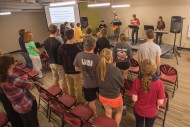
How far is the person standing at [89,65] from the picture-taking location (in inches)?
93.0

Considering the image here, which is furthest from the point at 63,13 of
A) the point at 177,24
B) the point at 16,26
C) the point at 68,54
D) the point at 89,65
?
the point at 89,65

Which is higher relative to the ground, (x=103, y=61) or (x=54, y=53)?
(x=103, y=61)

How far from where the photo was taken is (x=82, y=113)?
2.44 m

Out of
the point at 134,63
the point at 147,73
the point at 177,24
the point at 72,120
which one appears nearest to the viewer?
the point at 147,73

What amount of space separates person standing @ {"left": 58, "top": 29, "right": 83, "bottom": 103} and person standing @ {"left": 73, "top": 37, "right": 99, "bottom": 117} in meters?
0.43

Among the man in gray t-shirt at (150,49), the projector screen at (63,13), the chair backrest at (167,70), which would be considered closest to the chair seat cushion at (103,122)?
the man in gray t-shirt at (150,49)

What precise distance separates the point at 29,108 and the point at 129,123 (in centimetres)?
185

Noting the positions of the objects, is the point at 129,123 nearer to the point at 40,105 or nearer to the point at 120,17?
the point at 40,105

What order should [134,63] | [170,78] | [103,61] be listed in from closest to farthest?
Answer: [103,61]
[170,78]
[134,63]

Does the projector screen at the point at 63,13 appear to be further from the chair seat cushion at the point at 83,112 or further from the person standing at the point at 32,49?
the chair seat cushion at the point at 83,112

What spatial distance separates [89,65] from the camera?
2.39 m

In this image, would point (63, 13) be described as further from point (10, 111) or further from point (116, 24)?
point (10, 111)

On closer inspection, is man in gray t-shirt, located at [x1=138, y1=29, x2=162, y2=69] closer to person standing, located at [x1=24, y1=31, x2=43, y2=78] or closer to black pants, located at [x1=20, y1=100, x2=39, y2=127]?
black pants, located at [x1=20, y1=100, x2=39, y2=127]

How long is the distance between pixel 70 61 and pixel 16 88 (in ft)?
4.14
